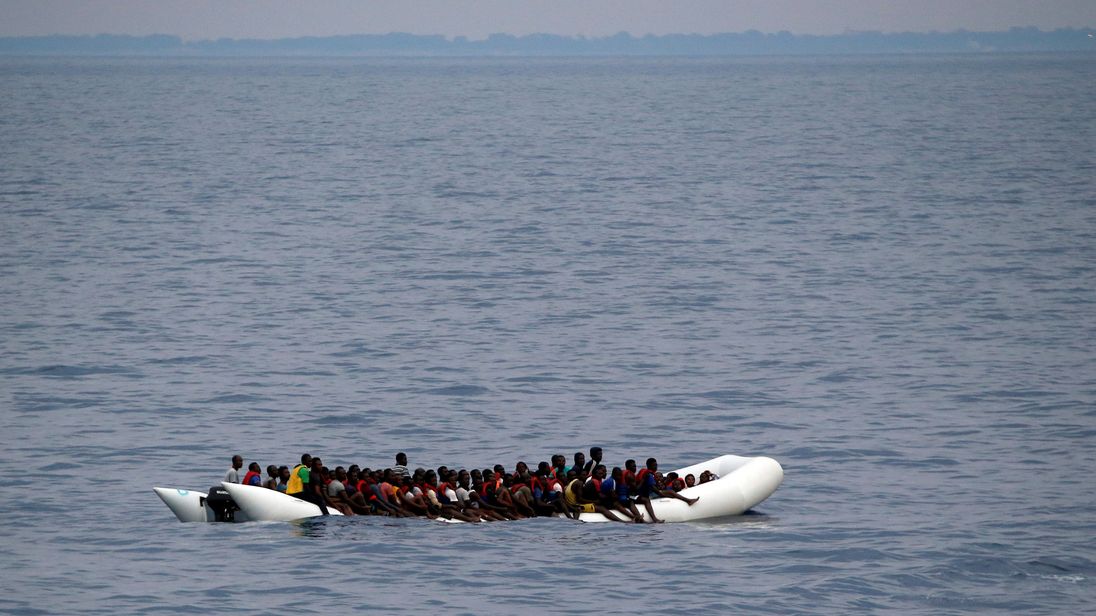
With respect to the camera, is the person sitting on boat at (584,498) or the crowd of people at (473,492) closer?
the crowd of people at (473,492)

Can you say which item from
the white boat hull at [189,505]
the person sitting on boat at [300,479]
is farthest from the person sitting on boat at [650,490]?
the white boat hull at [189,505]

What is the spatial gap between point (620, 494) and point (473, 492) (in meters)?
2.64

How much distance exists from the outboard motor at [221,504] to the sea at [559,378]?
15.6 inches

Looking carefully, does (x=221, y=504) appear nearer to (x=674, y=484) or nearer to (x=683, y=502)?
(x=674, y=484)

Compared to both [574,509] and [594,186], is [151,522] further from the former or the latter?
[594,186]

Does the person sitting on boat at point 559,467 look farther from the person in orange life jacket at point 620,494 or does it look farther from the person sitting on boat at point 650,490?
the person sitting on boat at point 650,490

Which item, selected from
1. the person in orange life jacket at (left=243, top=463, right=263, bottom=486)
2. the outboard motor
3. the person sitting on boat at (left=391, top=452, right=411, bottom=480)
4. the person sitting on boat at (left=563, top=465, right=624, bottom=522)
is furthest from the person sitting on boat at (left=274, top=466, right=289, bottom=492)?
the person sitting on boat at (left=563, top=465, right=624, bottom=522)

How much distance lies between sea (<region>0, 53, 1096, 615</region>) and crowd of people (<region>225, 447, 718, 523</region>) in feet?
1.16

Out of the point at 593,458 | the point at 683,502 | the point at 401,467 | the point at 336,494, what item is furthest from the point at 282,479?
the point at 683,502

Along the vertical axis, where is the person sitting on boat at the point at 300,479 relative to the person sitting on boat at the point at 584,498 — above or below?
above

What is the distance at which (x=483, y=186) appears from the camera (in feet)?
317

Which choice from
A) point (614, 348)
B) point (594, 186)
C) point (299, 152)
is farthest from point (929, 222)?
point (299, 152)

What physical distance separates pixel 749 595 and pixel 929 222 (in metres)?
53.2

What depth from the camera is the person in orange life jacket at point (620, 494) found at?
29.3m
